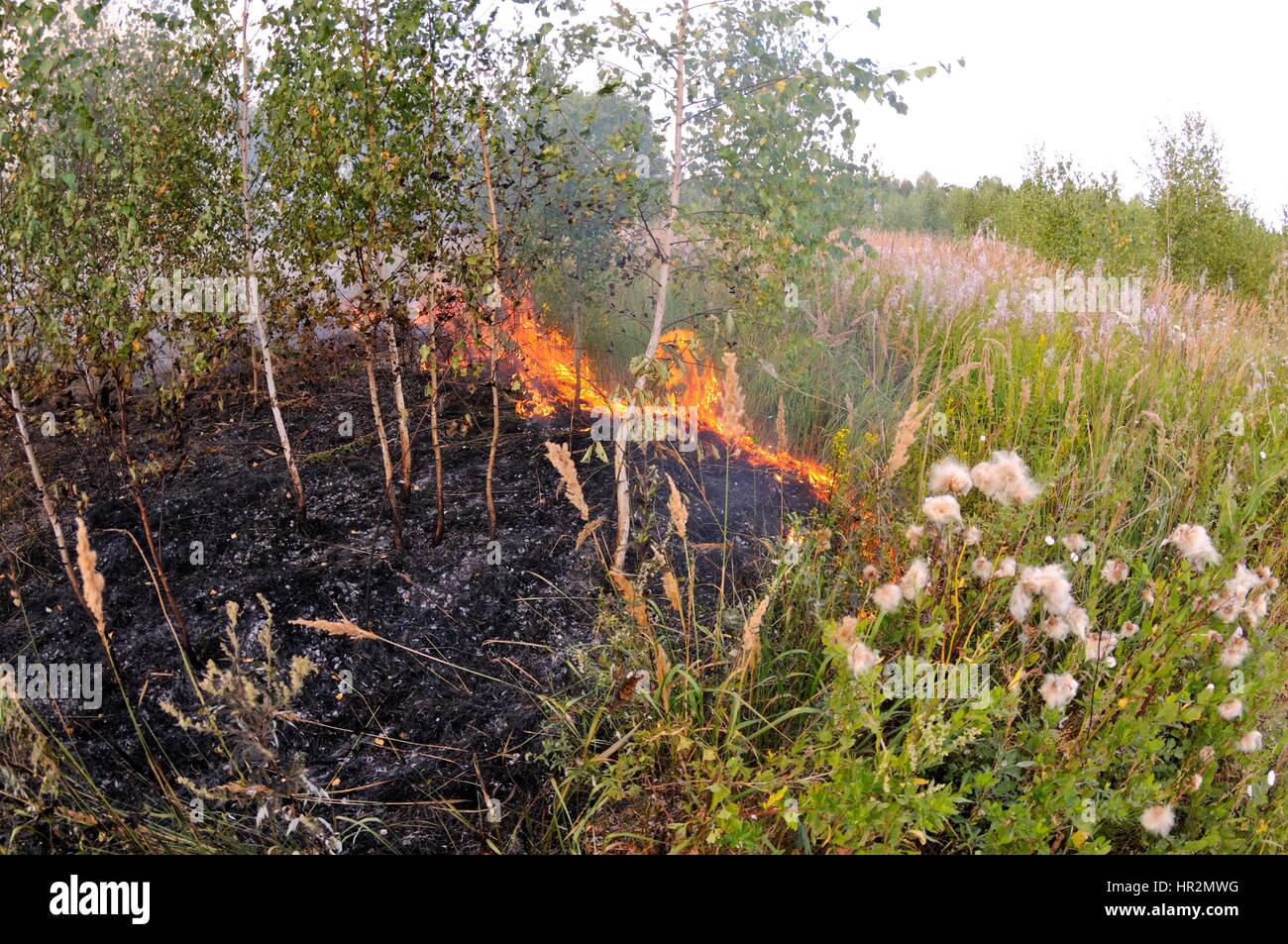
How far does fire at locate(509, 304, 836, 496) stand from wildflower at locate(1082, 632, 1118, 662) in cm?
186

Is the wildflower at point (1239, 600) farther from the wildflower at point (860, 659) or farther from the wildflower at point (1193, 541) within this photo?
the wildflower at point (860, 659)

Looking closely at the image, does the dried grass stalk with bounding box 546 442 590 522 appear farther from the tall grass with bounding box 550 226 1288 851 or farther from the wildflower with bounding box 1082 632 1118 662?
the wildflower with bounding box 1082 632 1118 662

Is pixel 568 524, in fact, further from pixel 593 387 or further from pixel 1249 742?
pixel 1249 742

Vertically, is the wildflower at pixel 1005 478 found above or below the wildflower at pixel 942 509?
above

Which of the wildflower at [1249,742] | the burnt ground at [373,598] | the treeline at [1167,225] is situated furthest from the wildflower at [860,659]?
the treeline at [1167,225]

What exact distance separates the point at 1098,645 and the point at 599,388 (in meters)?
4.04

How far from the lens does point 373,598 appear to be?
→ 4203 millimetres

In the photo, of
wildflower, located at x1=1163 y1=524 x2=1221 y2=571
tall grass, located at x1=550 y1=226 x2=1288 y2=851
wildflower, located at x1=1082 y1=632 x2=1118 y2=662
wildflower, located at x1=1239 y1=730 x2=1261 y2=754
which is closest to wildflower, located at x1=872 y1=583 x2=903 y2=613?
tall grass, located at x1=550 y1=226 x2=1288 y2=851

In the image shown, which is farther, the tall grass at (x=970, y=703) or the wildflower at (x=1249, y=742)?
the wildflower at (x=1249, y=742)

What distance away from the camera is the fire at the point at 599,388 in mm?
5039

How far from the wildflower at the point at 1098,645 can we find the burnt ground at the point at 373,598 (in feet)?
5.44

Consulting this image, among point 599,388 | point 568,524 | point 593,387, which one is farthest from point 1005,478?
point 599,388

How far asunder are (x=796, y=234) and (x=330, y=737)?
293cm

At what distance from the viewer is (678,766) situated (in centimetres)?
303
